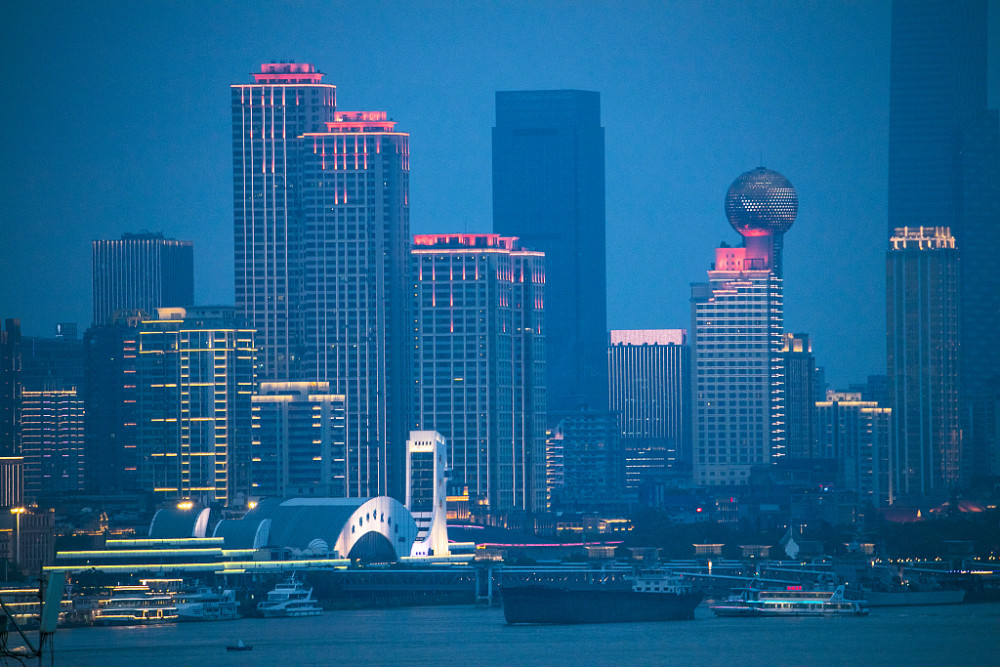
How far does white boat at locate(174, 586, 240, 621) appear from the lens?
559 ft

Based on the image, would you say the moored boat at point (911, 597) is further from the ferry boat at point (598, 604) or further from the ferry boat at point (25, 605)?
the ferry boat at point (25, 605)

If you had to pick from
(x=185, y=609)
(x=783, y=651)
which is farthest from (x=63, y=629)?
(x=783, y=651)

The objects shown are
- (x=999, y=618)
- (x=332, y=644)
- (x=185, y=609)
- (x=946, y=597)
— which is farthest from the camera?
(x=946, y=597)

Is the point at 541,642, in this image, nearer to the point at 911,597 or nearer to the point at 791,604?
the point at 791,604

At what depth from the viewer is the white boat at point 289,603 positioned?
177 meters

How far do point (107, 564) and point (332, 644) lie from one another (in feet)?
216

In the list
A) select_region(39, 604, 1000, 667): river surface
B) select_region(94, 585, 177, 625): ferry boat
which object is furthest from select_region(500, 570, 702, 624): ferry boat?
select_region(94, 585, 177, 625): ferry boat

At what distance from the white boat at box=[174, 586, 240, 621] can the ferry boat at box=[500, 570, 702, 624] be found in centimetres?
2475

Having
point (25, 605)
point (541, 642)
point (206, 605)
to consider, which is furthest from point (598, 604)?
point (25, 605)

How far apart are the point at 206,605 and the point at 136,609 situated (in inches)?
239

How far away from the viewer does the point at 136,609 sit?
170375 mm

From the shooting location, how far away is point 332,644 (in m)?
137

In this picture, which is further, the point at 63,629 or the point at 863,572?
the point at 863,572

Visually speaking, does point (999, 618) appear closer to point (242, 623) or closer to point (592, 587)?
point (592, 587)
